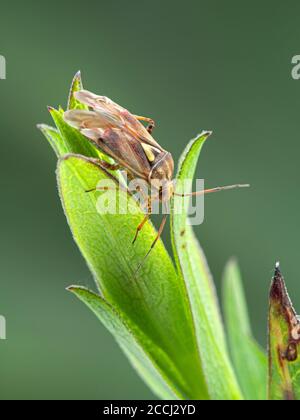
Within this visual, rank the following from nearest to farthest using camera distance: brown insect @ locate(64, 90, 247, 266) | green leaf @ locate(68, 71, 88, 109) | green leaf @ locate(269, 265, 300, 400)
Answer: green leaf @ locate(269, 265, 300, 400)
green leaf @ locate(68, 71, 88, 109)
brown insect @ locate(64, 90, 247, 266)

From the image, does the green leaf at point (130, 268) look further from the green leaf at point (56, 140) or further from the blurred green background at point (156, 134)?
the blurred green background at point (156, 134)

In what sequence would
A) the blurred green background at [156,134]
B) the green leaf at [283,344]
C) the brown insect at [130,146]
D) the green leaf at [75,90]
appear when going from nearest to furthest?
the green leaf at [283,344] < the green leaf at [75,90] < the brown insect at [130,146] < the blurred green background at [156,134]

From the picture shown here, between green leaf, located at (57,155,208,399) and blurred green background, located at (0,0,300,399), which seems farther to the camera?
blurred green background, located at (0,0,300,399)

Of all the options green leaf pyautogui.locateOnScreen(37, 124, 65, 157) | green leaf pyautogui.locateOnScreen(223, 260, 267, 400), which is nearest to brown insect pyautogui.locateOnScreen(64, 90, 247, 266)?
green leaf pyautogui.locateOnScreen(37, 124, 65, 157)

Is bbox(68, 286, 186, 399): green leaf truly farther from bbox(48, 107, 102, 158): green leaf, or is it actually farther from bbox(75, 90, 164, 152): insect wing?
bbox(75, 90, 164, 152): insect wing

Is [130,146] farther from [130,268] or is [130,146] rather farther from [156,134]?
[156,134]

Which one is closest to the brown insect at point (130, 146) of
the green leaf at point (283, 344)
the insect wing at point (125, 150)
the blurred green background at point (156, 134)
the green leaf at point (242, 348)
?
the insect wing at point (125, 150)

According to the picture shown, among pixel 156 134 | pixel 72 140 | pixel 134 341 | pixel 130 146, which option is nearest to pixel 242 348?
pixel 134 341
